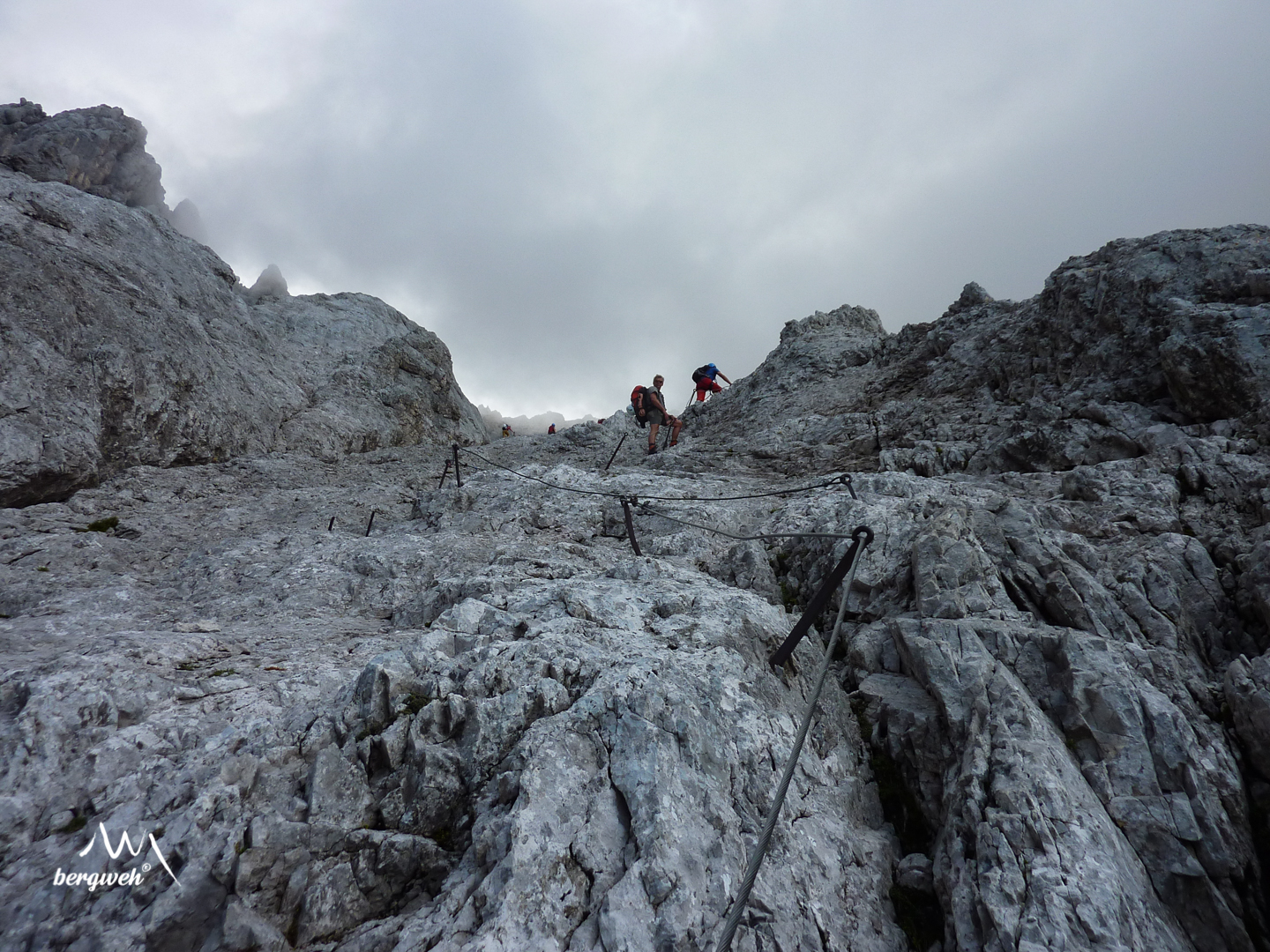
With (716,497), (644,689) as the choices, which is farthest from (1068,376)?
(644,689)

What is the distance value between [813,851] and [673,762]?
164 centimetres

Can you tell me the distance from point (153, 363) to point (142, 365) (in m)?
0.54

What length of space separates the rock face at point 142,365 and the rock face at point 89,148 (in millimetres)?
34905

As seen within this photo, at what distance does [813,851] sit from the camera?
5.82 m

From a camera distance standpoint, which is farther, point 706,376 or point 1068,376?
point 706,376

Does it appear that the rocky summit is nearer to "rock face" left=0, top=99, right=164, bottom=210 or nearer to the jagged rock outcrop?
the jagged rock outcrop

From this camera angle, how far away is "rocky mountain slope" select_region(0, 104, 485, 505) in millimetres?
15672

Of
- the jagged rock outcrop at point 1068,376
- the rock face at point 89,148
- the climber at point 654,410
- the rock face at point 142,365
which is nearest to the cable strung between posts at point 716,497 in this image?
the jagged rock outcrop at point 1068,376

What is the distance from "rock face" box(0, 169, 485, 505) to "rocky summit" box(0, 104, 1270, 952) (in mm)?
182

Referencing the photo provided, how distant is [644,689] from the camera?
22.5 feet

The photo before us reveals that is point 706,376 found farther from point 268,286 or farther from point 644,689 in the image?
point 268,286

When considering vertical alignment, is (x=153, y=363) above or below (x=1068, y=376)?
above

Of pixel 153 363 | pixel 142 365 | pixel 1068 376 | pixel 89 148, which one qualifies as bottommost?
pixel 1068 376

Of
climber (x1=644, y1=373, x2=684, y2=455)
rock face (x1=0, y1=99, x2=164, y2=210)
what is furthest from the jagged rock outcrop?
rock face (x1=0, y1=99, x2=164, y2=210)
